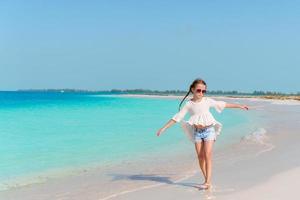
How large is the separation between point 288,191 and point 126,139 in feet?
32.0

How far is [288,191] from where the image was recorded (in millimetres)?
6430

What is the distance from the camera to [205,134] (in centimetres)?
700

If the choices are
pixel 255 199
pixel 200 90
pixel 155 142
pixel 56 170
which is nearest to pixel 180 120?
pixel 200 90

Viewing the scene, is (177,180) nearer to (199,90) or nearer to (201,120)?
(201,120)

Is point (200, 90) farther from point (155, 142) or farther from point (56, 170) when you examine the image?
point (155, 142)

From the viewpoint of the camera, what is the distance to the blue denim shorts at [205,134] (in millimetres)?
6988

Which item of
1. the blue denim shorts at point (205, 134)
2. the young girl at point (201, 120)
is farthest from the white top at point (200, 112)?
the blue denim shorts at point (205, 134)

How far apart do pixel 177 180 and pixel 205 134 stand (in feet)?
4.28

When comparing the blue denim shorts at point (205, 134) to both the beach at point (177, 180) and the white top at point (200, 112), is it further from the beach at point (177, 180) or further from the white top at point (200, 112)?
the beach at point (177, 180)

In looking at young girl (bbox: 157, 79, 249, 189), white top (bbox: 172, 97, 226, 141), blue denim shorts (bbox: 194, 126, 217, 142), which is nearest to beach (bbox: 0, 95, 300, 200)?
young girl (bbox: 157, 79, 249, 189)

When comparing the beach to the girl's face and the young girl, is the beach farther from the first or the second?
the girl's face

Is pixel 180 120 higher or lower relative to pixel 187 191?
higher

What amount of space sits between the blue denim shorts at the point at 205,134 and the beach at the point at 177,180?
77 centimetres

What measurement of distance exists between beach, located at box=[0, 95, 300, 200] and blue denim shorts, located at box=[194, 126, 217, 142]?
77 cm
